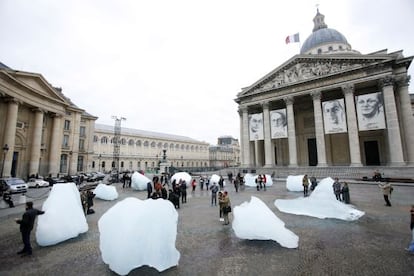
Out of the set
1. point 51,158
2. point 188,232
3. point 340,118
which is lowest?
point 188,232

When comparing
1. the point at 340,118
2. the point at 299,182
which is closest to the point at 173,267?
the point at 299,182

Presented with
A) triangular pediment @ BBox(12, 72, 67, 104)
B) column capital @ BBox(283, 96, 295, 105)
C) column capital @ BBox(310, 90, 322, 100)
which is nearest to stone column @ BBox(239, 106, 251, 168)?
column capital @ BBox(283, 96, 295, 105)

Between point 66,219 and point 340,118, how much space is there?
2894cm

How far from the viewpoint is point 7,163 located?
972 inches

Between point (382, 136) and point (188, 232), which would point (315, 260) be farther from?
point (382, 136)

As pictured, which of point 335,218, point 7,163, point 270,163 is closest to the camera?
point 335,218

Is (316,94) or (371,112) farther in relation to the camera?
(316,94)

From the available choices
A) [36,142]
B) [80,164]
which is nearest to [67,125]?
[80,164]

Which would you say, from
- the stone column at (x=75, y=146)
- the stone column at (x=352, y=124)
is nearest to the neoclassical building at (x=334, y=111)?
the stone column at (x=352, y=124)

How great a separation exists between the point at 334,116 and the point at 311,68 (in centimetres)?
826

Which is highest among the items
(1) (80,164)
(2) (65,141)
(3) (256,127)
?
(3) (256,127)

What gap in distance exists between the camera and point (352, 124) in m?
25.4

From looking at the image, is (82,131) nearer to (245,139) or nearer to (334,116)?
(245,139)

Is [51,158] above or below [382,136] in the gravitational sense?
below
